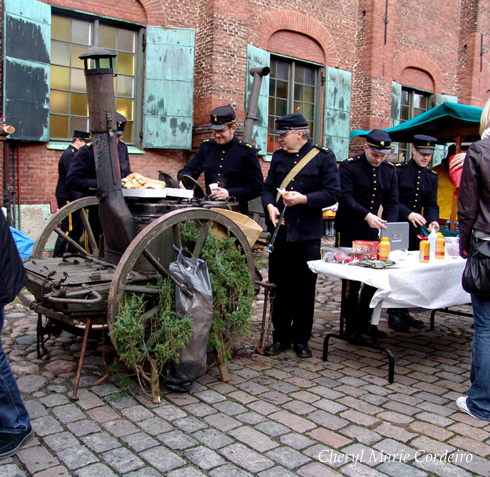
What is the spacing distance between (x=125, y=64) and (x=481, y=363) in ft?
29.0

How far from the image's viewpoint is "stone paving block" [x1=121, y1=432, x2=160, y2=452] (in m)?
2.89

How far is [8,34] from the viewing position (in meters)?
8.36

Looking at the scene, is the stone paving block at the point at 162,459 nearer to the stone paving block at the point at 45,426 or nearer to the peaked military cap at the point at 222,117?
the stone paving block at the point at 45,426

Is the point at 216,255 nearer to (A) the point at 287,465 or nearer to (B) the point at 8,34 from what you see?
(A) the point at 287,465

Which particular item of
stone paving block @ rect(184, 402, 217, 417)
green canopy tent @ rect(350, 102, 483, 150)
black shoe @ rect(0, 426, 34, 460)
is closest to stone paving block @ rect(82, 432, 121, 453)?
black shoe @ rect(0, 426, 34, 460)

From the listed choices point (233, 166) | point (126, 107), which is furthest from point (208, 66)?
point (233, 166)

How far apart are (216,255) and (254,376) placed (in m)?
0.97

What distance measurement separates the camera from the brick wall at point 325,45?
1008cm

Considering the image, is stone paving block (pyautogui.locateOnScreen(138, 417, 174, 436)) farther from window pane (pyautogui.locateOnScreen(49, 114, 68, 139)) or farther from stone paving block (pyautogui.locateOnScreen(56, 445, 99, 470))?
window pane (pyautogui.locateOnScreen(49, 114, 68, 139))

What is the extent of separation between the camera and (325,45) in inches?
517

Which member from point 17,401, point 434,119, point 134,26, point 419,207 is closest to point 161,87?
point 134,26

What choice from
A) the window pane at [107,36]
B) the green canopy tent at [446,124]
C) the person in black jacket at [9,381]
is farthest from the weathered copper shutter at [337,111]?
the person in black jacket at [9,381]

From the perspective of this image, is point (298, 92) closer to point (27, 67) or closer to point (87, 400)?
point (27, 67)

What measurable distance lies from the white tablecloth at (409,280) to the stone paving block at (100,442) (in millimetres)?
1951
